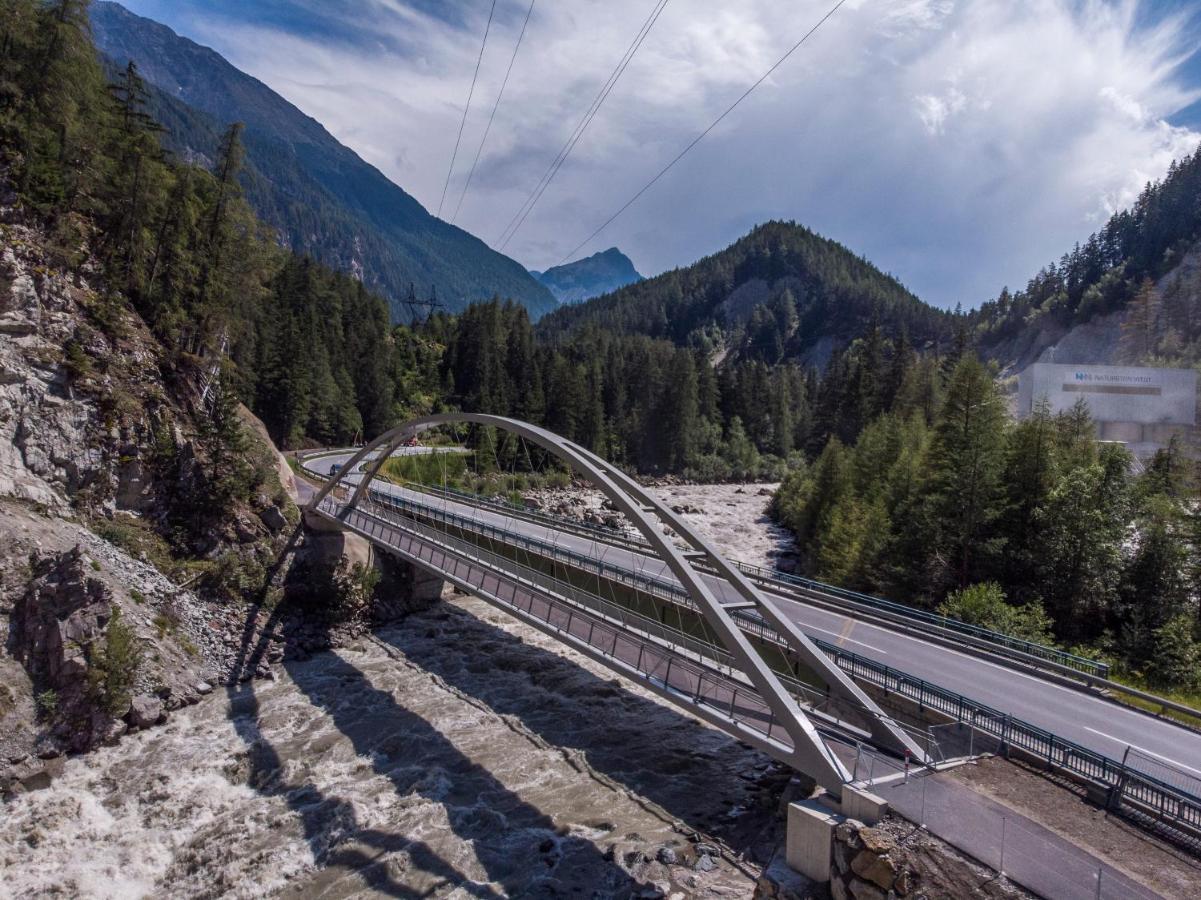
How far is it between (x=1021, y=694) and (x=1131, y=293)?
311 feet

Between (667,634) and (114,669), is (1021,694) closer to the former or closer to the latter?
(667,634)

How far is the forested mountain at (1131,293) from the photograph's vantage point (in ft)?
226

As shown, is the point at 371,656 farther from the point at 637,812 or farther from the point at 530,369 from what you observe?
the point at 530,369

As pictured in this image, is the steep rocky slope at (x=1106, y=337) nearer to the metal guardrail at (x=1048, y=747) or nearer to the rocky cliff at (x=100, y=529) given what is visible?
the metal guardrail at (x=1048, y=747)

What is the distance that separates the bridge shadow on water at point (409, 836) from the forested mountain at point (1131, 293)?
68584 millimetres

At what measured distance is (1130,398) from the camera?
144 feet

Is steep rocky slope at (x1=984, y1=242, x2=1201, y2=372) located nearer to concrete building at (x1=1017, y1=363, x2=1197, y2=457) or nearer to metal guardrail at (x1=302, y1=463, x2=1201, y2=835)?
concrete building at (x1=1017, y1=363, x2=1197, y2=457)

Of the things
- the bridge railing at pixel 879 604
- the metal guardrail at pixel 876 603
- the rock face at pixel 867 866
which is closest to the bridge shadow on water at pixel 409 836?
the rock face at pixel 867 866

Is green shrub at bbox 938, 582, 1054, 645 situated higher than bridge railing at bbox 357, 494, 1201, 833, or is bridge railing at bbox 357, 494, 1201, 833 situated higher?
green shrub at bbox 938, 582, 1054, 645

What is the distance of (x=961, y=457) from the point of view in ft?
81.0

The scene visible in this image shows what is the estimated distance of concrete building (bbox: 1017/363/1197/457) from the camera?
42656 mm

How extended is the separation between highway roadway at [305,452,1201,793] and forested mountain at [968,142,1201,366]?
57693mm

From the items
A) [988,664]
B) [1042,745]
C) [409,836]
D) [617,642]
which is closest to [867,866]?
[1042,745]

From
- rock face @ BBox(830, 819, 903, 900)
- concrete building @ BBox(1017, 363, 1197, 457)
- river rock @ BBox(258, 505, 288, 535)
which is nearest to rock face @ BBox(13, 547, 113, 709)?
river rock @ BBox(258, 505, 288, 535)
